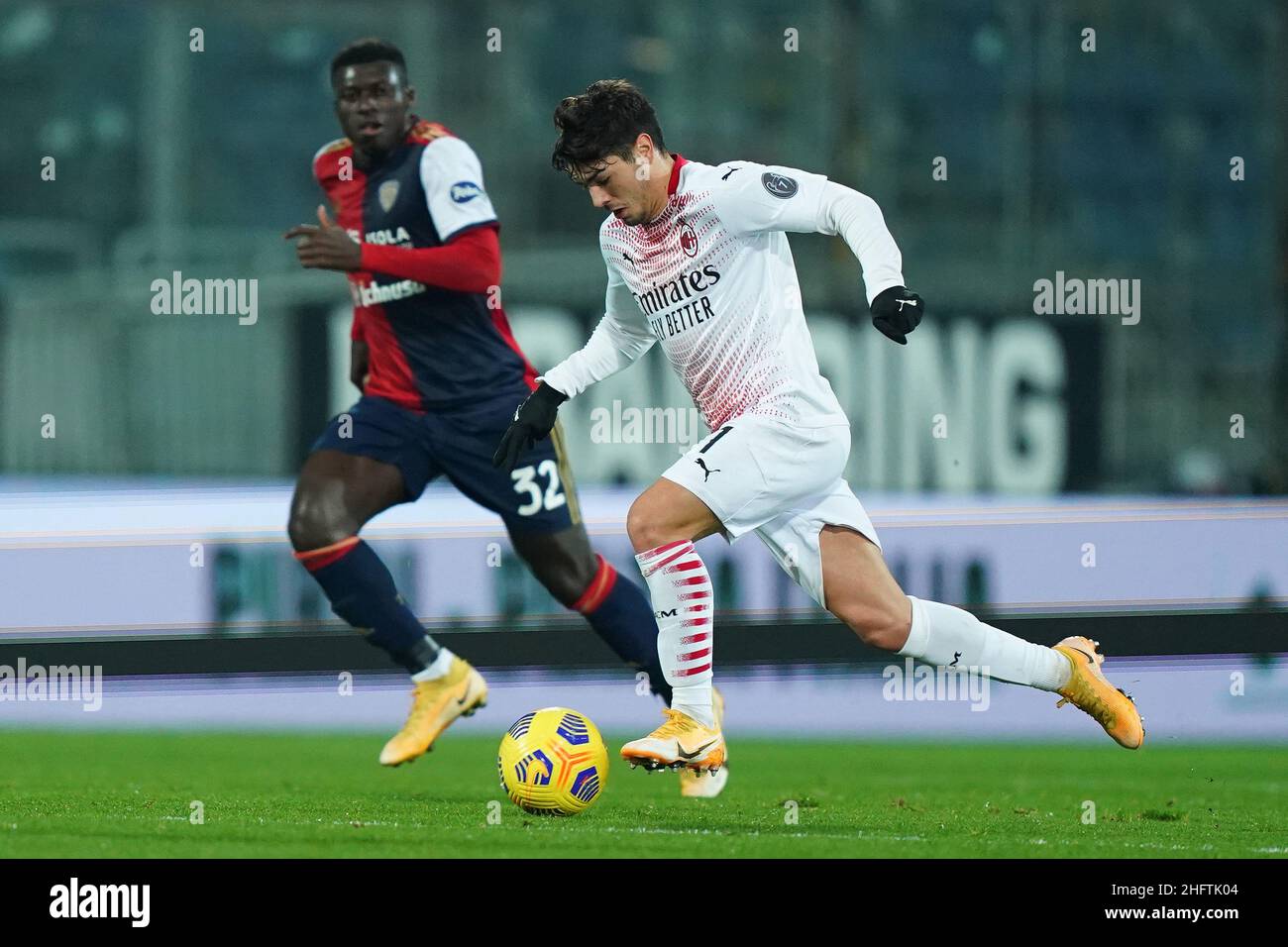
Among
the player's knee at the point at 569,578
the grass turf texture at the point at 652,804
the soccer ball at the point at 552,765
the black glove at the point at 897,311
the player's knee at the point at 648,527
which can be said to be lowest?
the grass turf texture at the point at 652,804

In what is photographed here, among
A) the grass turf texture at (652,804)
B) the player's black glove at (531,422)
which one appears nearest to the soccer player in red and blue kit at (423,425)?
the grass turf texture at (652,804)

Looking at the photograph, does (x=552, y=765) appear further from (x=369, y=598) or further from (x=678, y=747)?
(x=369, y=598)

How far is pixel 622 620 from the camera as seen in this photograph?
268 inches

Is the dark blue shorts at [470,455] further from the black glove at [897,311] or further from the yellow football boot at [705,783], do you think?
the black glove at [897,311]

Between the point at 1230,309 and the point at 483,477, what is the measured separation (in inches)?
369

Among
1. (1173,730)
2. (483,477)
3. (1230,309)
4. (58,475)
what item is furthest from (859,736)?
(1230,309)

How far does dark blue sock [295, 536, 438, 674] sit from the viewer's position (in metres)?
6.78

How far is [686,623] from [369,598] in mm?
1670

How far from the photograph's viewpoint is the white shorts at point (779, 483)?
5.42 metres

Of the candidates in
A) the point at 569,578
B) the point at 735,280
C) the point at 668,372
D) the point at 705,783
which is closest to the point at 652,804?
the point at 705,783

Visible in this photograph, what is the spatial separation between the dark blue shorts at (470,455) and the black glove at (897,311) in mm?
1968

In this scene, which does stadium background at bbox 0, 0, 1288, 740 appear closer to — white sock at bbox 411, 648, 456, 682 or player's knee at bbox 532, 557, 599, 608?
white sock at bbox 411, 648, 456, 682

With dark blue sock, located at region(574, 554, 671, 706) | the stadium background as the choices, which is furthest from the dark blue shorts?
the stadium background

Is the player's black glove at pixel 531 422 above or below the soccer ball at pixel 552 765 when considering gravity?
above
